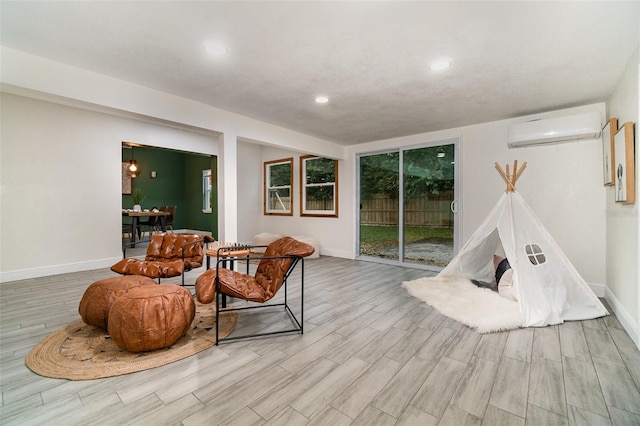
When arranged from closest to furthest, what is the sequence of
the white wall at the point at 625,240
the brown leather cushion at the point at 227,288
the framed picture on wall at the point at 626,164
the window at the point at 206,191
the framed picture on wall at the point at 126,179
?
the brown leather cushion at the point at 227,288, the white wall at the point at 625,240, the framed picture on wall at the point at 626,164, the framed picture on wall at the point at 126,179, the window at the point at 206,191

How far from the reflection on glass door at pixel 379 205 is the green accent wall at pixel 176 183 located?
5.21 m

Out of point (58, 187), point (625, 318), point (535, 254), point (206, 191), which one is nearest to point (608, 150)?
point (535, 254)

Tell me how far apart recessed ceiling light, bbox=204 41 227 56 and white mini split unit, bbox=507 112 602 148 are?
3.79 m

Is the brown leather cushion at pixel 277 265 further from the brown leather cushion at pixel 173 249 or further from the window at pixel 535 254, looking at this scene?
the window at pixel 535 254

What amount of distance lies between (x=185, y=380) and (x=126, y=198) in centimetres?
834

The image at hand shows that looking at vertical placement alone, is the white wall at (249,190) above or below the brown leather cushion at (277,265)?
above

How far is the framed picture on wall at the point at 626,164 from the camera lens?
8.18ft

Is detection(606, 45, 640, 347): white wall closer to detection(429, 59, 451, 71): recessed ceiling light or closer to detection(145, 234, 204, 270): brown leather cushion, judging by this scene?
detection(429, 59, 451, 71): recessed ceiling light

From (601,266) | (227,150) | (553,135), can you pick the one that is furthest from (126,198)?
(601,266)

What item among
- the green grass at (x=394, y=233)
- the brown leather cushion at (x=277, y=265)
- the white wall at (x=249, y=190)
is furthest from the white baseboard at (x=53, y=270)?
the green grass at (x=394, y=233)

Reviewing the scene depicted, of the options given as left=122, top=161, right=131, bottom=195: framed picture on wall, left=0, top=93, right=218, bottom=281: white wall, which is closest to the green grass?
left=0, top=93, right=218, bottom=281: white wall

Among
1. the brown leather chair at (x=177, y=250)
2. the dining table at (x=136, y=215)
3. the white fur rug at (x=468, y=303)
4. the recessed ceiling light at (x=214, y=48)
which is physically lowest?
the white fur rug at (x=468, y=303)

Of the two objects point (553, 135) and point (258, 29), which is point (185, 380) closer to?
point (258, 29)

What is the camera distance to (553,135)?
3588 mm
